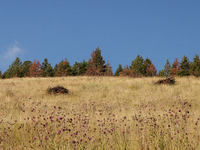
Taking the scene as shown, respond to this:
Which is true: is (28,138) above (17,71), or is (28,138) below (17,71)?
below

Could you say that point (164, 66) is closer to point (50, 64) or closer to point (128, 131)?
point (50, 64)

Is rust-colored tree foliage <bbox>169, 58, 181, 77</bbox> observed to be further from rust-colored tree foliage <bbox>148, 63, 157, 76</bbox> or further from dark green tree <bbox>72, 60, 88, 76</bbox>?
dark green tree <bbox>72, 60, 88, 76</bbox>

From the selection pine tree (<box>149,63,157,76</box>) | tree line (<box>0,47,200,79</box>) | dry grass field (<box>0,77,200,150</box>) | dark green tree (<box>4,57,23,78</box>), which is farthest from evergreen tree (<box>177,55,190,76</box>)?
dark green tree (<box>4,57,23,78</box>)

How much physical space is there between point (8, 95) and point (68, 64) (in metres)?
40.0

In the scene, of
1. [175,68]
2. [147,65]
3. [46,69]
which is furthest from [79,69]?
[175,68]

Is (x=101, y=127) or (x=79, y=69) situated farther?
(x=79, y=69)

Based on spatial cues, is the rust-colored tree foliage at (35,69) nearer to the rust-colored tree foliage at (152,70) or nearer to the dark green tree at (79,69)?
the dark green tree at (79,69)

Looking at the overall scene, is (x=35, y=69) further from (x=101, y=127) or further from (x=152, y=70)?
(x=101, y=127)

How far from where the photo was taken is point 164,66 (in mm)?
48094

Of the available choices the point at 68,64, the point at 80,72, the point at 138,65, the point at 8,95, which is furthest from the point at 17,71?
the point at 8,95

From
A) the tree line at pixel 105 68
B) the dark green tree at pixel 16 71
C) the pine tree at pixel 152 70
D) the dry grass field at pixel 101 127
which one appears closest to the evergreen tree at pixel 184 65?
the tree line at pixel 105 68

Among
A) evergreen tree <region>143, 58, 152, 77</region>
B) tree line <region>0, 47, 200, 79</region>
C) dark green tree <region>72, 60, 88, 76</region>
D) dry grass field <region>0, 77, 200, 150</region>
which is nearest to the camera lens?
dry grass field <region>0, 77, 200, 150</region>

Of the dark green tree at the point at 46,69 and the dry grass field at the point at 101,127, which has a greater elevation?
the dark green tree at the point at 46,69

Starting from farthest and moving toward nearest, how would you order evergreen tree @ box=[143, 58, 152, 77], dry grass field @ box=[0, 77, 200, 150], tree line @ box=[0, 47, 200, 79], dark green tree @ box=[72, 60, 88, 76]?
dark green tree @ box=[72, 60, 88, 76], evergreen tree @ box=[143, 58, 152, 77], tree line @ box=[0, 47, 200, 79], dry grass field @ box=[0, 77, 200, 150]
